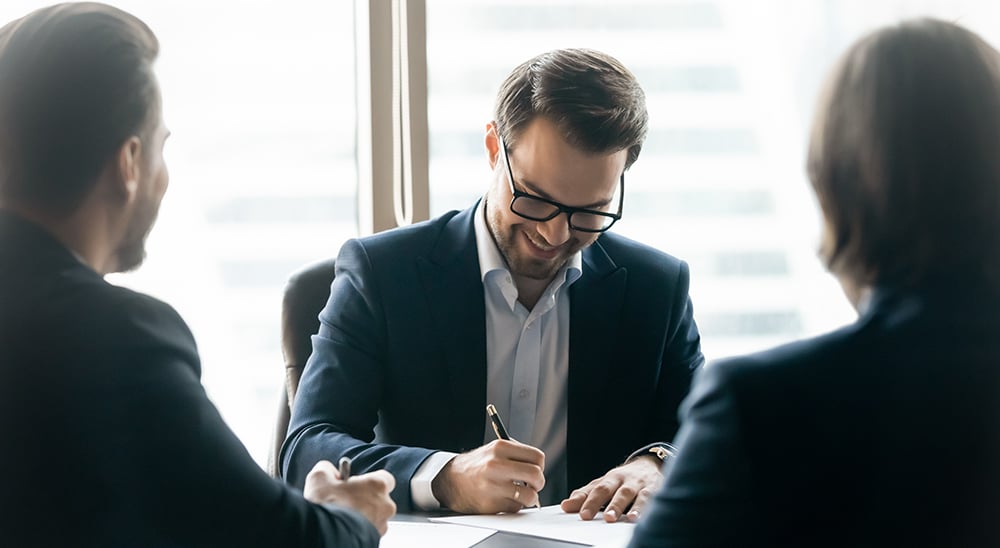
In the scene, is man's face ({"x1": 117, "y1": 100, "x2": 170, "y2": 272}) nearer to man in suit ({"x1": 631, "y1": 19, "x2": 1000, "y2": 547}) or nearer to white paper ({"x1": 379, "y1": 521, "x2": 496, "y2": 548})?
white paper ({"x1": 379, "y1": 521, "x2": 496, "y2": 548})

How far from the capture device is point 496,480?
158 centimetres

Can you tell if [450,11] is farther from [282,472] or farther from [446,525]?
[446,525]

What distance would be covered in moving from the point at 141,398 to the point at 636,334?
4.25 ft

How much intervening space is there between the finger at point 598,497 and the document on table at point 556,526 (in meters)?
0.01

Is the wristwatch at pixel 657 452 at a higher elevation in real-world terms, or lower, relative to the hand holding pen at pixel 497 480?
lower

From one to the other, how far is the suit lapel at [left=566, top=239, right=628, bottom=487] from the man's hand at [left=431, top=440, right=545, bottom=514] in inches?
15.6

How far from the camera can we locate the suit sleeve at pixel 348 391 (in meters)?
1.73

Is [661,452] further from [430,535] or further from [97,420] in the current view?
[97,420]

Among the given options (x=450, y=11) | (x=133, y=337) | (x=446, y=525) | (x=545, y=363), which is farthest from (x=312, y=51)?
(x=133, y=337)

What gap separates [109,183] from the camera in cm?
106

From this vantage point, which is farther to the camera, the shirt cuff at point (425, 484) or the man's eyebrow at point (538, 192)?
the man's eyebrow at point (538, 192)

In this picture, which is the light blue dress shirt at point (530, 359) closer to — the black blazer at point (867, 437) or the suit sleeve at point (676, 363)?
the suit sleeve at point (676, 363)

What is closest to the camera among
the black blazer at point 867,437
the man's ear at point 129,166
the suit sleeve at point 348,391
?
the black blazer at point 867,437

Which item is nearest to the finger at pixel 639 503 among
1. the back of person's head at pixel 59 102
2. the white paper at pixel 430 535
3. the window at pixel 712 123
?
the white paper at pixel 430 535
